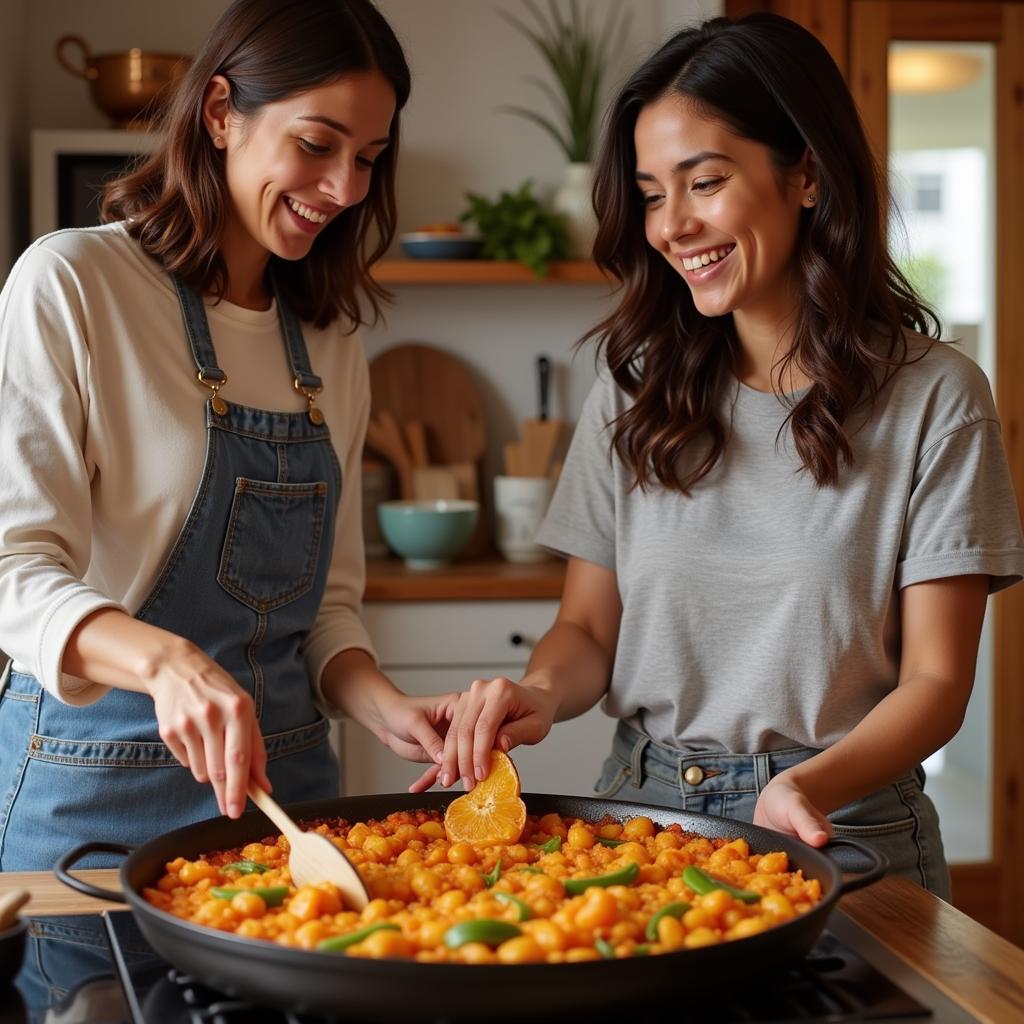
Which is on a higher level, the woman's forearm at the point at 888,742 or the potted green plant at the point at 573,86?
the potted green plant at the point at 573,86

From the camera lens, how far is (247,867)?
1.19 meters

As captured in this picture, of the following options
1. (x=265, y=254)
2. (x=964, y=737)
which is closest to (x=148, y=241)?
Result: (x=265, y=254)

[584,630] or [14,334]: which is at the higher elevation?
[14,334]

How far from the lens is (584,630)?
1.77 meters

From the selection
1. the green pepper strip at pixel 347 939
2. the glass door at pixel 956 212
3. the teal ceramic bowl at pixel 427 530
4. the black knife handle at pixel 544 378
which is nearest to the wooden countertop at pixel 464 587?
the teal ceramic bowl at pixel 427 530

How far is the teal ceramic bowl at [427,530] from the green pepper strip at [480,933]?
219 cm

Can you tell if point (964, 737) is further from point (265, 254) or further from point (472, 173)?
point (265, 254)

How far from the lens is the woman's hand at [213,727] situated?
1.15 metres

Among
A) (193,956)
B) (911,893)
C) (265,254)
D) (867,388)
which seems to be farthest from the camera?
(265,254)

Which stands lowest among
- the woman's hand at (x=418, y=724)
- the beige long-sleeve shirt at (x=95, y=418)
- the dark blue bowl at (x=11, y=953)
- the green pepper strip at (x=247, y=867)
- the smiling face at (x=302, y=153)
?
the dark blue bowl at (x=11, y=953)

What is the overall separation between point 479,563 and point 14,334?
6.40 feet

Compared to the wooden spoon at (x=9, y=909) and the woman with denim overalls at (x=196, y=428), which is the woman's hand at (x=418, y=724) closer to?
the woman with denim overalls at (x=196, y=428)

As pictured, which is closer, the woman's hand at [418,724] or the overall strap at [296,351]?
the woman's hand at [418,724]

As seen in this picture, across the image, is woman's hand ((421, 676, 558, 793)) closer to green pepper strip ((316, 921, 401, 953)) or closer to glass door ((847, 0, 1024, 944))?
green pepper strip ((316, 921, 401, 953))
